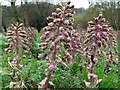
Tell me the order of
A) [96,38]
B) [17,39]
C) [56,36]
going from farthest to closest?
[17,39], [96,38], [56,36]

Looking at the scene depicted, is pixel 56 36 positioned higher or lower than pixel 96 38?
higher

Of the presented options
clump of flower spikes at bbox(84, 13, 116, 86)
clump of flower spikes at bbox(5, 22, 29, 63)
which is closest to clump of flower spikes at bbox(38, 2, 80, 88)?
clump of flower spikes at bbox(84, 13, 116, 86)

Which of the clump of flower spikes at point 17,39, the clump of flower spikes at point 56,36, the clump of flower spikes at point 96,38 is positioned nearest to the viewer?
the clump of flower spikes at point 56,36

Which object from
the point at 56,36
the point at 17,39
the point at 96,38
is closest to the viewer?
the point at 56,36

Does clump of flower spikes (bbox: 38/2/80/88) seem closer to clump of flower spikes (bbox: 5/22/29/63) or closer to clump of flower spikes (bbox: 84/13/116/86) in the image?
clump of flower spikes (bbox: 84/13/116/86)

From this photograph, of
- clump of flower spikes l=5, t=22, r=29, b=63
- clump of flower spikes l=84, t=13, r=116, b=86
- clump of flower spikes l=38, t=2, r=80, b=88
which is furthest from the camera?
clump of flower spikes l=5, t=22, r=29, b=63

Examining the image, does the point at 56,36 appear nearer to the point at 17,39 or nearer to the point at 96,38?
the point at 96,38

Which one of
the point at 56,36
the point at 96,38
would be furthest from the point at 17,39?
the point at 56,36

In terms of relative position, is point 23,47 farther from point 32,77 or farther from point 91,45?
point 91,45

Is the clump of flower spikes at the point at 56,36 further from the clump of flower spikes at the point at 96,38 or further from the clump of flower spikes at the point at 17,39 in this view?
the clump of flower spikes at the point at 17,39

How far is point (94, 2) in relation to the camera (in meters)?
32.9

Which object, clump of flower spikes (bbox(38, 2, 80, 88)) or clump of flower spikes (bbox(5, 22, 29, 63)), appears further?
clump of flower spikes (bbox(5, 22, 29, 63))

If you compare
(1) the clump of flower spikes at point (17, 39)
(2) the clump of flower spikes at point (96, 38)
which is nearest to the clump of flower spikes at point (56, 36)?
(2) the clump of flower spikes at point (96, 38)

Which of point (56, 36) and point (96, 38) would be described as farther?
point (96, 38)
